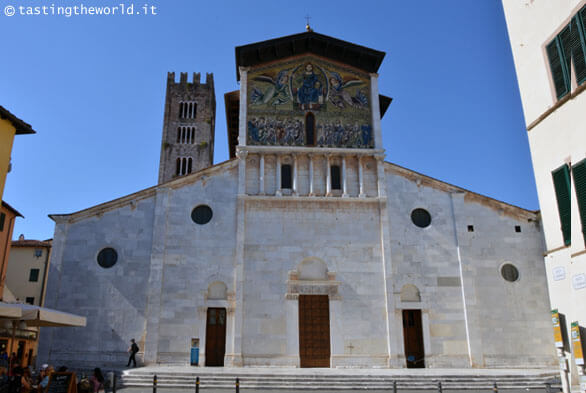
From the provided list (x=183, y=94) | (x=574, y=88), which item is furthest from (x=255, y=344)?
(x=183, y=94)

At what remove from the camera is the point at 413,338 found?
21.6 meters

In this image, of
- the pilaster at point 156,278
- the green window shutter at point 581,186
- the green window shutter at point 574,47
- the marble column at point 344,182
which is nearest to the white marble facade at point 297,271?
the pilaster at point 156,278

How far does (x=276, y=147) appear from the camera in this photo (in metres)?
23.4

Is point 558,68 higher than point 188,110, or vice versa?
point 188,110

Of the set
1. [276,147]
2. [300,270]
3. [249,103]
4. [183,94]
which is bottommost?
[300,270]

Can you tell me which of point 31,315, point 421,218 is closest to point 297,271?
point 421,218

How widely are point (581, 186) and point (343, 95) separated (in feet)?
50.8

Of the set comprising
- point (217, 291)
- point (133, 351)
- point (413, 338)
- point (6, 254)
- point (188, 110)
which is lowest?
point (133, 351)

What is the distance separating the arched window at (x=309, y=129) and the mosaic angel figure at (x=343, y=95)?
Result: 54.0 inches

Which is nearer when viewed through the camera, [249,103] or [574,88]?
[574,88]

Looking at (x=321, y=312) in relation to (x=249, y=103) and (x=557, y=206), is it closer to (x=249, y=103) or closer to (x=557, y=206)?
(x=249, y=103)

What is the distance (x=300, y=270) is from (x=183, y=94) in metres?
42.9

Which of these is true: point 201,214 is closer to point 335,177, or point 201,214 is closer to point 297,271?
point 297,271

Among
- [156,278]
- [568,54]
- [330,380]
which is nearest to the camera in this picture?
[568,54]
